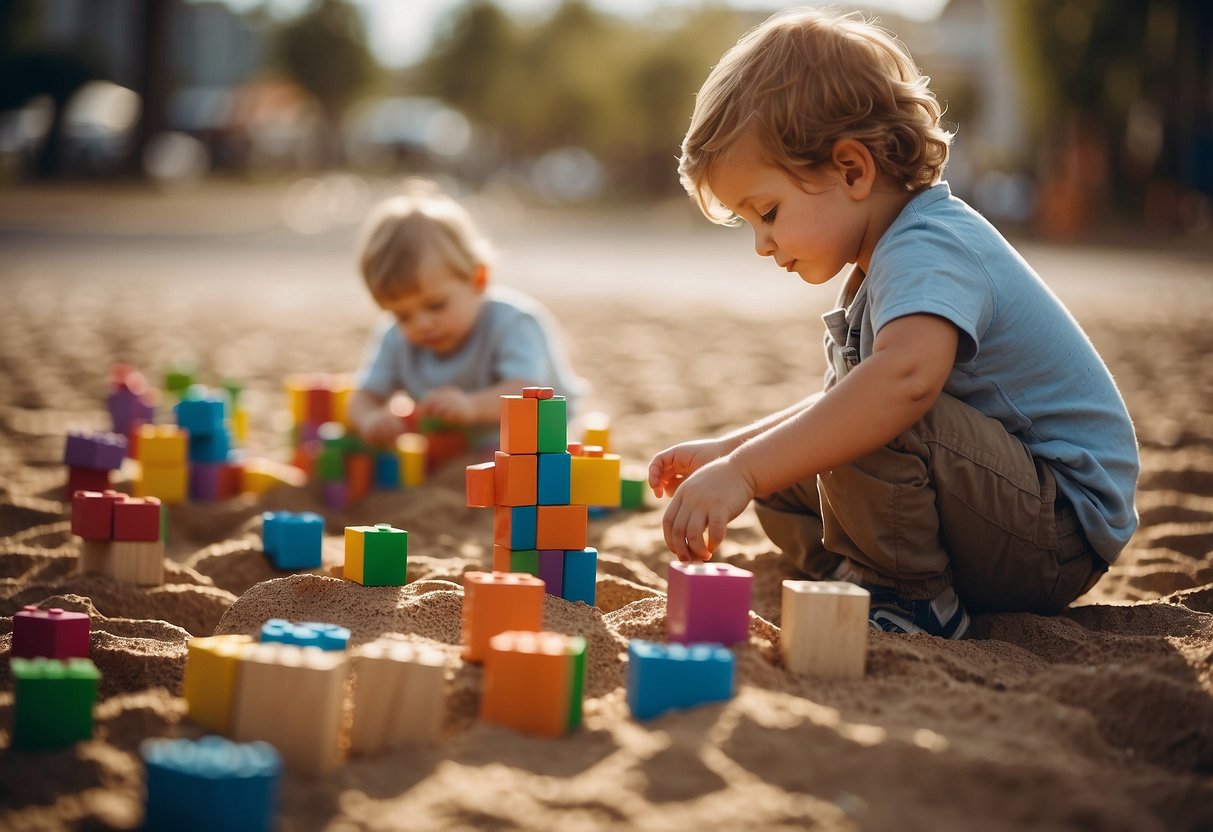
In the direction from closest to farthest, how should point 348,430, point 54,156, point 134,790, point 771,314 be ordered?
point 134,790, point 348,430, point 771,314, point 54,156

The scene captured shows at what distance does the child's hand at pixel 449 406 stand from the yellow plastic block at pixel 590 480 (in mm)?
1248

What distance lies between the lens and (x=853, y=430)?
6.67 feet

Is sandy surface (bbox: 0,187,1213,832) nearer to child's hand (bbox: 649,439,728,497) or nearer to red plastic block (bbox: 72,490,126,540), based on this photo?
red plastic block (bbox: 72,490,126,540)

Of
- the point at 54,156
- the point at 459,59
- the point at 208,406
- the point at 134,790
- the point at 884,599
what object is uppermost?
the point at 459,59

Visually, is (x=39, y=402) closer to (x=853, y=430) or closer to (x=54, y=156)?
(x=853, y=430)

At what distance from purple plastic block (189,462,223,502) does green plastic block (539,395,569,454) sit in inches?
59.9

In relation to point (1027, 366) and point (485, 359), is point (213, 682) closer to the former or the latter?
point (1027, 366)

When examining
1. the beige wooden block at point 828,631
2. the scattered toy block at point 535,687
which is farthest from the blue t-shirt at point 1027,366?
the scattered toy block at point 535,687

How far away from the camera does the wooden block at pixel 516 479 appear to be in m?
2.27

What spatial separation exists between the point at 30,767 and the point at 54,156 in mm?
27481

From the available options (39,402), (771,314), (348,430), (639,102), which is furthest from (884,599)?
(639,102)

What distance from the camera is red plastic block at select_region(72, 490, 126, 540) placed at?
2.51 metres

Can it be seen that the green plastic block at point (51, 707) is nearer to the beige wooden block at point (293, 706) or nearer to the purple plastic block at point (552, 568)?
the beige wooden block at point (293, 706)

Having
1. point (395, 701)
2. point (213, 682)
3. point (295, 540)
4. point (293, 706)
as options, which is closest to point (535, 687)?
point (395, 701)
